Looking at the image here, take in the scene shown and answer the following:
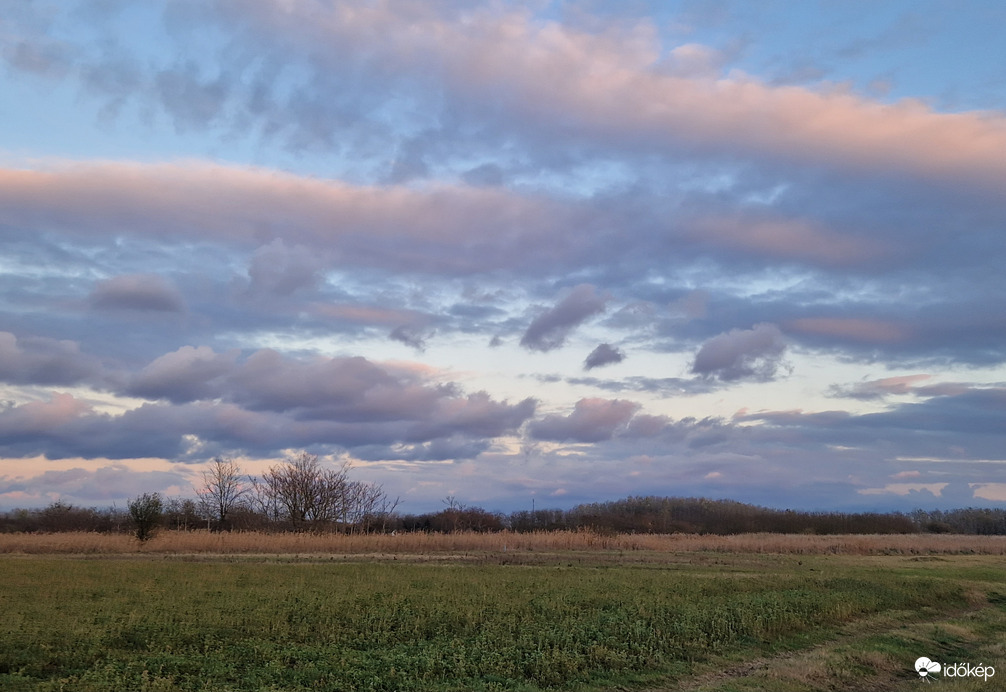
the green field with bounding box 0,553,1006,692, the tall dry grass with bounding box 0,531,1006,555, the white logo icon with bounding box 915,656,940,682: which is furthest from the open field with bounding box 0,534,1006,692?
the tall dry grass with bounding box 0,531,1006,555

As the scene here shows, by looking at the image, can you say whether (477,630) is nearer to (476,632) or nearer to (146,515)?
(476,632)

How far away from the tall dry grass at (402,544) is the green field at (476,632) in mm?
21050

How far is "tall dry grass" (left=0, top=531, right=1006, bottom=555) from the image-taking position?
46.8 metres

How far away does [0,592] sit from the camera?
2100 cm

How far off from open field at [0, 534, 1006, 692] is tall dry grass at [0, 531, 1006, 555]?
60.7 ft

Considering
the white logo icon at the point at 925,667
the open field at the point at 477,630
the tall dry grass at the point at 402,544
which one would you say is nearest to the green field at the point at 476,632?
the open field at the point at 477,630

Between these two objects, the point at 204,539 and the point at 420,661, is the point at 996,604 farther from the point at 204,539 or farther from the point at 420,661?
the point at 204,539

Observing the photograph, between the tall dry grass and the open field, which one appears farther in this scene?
the tall dry grass

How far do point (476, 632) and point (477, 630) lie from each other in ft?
0.68

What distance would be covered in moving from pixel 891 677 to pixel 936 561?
39453 mm

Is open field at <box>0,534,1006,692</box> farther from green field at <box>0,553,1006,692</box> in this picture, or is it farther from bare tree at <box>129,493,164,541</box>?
bare tree at <box>129,493,164,541</box>

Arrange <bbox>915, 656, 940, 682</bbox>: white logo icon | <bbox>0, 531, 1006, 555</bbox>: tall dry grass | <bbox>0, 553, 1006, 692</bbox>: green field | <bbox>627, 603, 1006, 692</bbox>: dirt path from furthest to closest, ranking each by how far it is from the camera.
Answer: <bbox>0, 531, 1006, 555</bbox>: tall dry grass → <bbox>915, 656, 940, 682</bbox>: white logo icon → <bbox>627, 603, 1006, 692</bbox>: dirt path → <bbox>0, 553, 1006, 692</bbox>: green field

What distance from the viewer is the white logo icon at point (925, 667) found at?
48.7 feet

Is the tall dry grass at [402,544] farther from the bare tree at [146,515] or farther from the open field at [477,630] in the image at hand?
the open field at [477,630]
